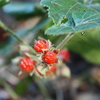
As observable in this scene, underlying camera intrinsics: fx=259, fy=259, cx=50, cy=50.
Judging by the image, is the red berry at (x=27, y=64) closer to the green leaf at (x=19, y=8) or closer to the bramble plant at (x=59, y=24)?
the bramble plant at (x=59, y=24)

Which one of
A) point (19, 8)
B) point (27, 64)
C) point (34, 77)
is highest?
point (27, 64)

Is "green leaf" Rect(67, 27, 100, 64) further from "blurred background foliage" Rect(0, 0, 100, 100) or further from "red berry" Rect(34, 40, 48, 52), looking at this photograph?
"red berry" Rect(34, 40, 48, 52)

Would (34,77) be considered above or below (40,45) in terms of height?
below

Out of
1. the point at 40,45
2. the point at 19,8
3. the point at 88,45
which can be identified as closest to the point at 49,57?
the point at 40,45

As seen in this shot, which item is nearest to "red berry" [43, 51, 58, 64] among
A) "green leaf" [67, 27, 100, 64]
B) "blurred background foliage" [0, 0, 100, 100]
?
"blurred background foliage" [0, 0, 100, 100]

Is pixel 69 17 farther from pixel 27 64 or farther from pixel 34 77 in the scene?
pixel 34 77

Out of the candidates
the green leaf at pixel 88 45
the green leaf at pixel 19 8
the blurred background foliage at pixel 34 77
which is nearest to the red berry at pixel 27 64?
the blurred background foliage at pixel 34 77

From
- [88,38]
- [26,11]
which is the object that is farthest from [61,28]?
[26,11]
